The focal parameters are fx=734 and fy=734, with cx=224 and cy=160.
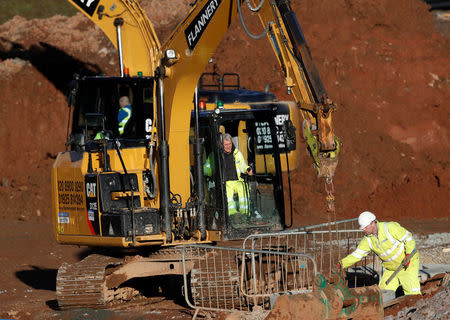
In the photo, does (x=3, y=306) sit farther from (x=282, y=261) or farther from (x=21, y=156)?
(x=21, y=156)

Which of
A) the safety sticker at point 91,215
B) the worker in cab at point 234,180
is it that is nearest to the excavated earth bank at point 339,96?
the safety sticker at point 91,215

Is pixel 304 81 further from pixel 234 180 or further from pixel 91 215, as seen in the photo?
pixel 91 215

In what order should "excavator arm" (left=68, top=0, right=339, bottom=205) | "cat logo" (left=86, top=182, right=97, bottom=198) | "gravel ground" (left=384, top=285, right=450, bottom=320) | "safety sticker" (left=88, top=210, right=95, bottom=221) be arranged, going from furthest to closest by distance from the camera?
"safety sticker" (left=88, top=210, right=95, bottom=221) → "cat logo" (left=86, top=182, right=97, bottom=198) → "excavator arm" (left=68, top=0, right=339, bottom=205) → "gravel ground" (left=384, top=285, right=450, bottom=320)

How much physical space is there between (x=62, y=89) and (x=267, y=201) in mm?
13216

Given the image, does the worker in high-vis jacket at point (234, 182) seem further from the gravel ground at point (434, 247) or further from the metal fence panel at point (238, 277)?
the gravel ground at point (434, 247)

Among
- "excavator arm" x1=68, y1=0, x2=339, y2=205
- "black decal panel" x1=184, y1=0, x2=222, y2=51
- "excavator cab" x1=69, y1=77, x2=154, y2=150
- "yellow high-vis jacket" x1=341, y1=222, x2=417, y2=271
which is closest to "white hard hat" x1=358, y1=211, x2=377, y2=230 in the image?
"yellow high-vis jacket" x1=341, y1=222, x2=417, y2=271

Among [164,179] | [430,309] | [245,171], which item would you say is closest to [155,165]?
[164,179]

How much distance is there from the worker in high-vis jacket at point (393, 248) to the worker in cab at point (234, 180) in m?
1.98

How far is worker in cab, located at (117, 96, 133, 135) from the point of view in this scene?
1067 cm

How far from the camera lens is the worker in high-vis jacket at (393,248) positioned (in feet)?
30.3

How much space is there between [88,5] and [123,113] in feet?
10.4

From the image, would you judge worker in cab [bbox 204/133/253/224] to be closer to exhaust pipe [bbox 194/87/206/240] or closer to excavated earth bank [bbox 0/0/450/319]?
exhaust pipe [bbox 194/87/206/240]

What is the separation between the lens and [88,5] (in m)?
12.9

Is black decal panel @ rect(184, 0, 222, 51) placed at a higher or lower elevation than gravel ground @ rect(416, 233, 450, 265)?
higher
